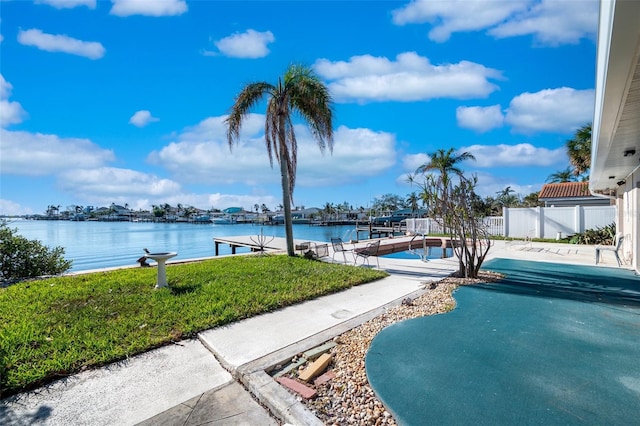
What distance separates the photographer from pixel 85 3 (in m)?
7.48

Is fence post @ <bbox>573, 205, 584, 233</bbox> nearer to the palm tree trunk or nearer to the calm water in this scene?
the calm water

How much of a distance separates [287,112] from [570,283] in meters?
9.33

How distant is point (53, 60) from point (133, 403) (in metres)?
12.5

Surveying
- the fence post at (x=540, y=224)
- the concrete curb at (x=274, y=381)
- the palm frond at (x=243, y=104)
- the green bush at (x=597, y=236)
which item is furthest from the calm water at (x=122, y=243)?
the green bush at (x=597, y=236)

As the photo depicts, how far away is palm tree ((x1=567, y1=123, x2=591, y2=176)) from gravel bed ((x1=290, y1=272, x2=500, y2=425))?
1989 cm

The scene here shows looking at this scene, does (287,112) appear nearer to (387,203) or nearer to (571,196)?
(571,196)

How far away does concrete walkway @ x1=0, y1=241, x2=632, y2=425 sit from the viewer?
2.43 meters

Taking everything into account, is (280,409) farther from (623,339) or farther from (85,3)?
(85,3)

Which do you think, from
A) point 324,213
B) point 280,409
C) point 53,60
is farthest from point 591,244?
point 324,213

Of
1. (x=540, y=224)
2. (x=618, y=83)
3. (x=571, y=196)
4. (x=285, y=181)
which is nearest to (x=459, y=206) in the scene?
(x=618, y=83)

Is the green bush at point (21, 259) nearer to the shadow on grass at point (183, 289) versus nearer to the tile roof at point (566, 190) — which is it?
the shadow on grass at point (183, 289)

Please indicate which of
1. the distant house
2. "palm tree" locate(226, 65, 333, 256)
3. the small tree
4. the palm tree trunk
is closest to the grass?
the small tree

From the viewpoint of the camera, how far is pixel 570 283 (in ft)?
23.0

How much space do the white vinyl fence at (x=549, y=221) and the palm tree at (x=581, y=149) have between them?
3.50 metres
